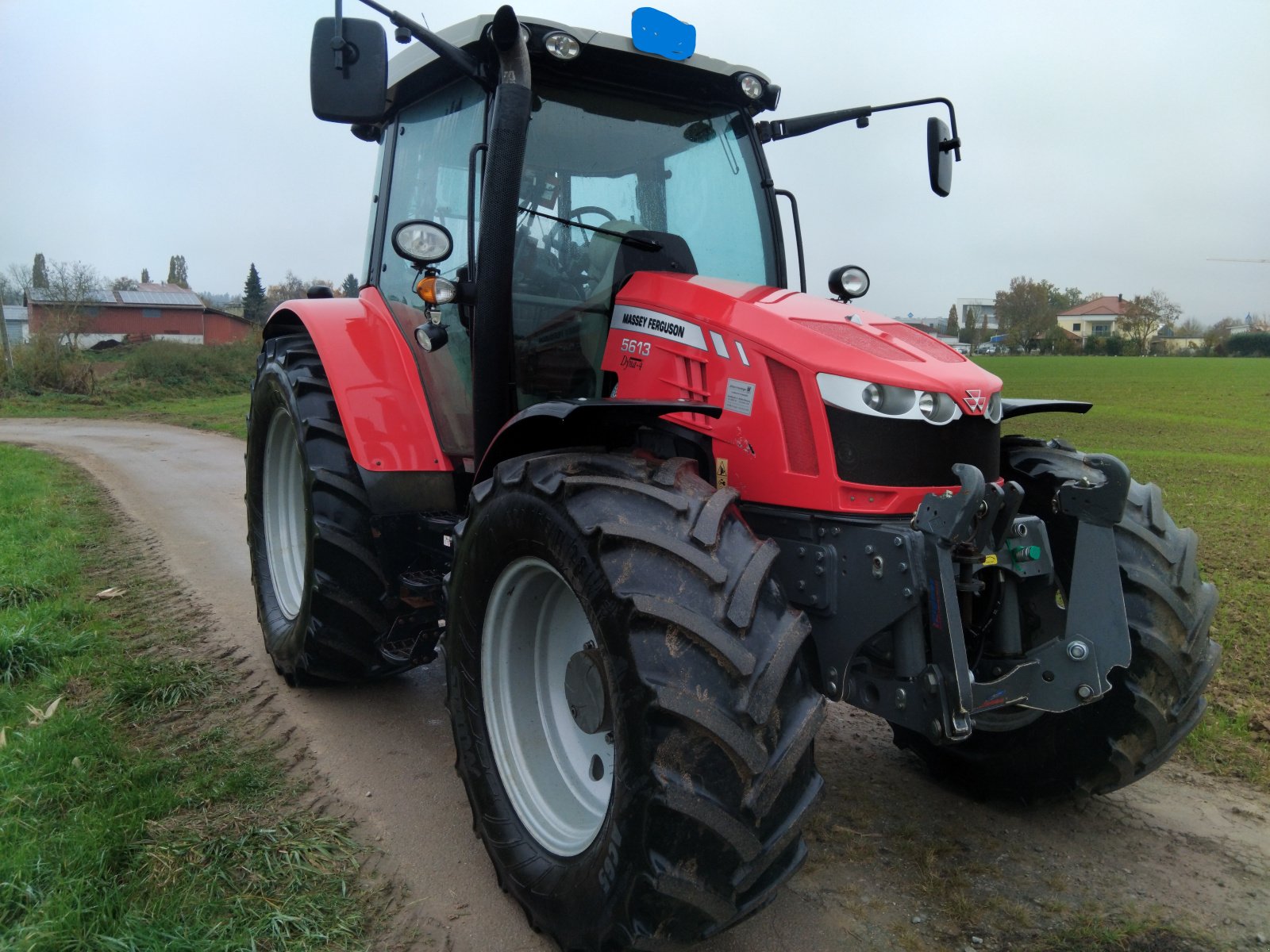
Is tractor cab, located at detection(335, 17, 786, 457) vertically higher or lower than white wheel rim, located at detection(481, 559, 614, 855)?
higher

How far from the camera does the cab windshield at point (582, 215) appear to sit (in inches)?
130

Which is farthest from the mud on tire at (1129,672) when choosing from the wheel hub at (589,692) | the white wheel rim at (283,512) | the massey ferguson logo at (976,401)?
the white wheel rim at (283,512)

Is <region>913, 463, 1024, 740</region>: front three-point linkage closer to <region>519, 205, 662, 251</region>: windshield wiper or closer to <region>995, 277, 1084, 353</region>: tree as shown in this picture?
<region>519, 205, 662, 251</region>: windshield wiper

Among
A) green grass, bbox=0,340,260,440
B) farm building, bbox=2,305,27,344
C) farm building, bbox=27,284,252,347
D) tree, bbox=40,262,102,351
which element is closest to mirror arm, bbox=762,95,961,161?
green grass, bbox=0,340,260,440

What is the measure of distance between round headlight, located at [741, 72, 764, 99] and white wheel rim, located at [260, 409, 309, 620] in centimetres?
258

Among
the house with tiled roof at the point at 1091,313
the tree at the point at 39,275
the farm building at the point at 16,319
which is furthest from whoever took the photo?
the house with tiled roof at the point at 1091,313

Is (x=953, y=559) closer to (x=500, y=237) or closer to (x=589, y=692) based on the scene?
(x=589, y=692)

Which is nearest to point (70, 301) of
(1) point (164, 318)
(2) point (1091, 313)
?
(1) point (164, 318)

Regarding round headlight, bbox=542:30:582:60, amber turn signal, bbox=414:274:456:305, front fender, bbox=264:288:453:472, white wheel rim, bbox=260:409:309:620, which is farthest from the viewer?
white wheel rim, bbox=260:409:309:620

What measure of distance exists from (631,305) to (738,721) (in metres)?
1.59

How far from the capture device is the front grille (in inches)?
99.7

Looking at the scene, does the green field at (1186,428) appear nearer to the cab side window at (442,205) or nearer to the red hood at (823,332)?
the red hood at (823,332)

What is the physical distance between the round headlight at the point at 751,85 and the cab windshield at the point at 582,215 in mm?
240

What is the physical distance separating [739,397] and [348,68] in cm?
148
